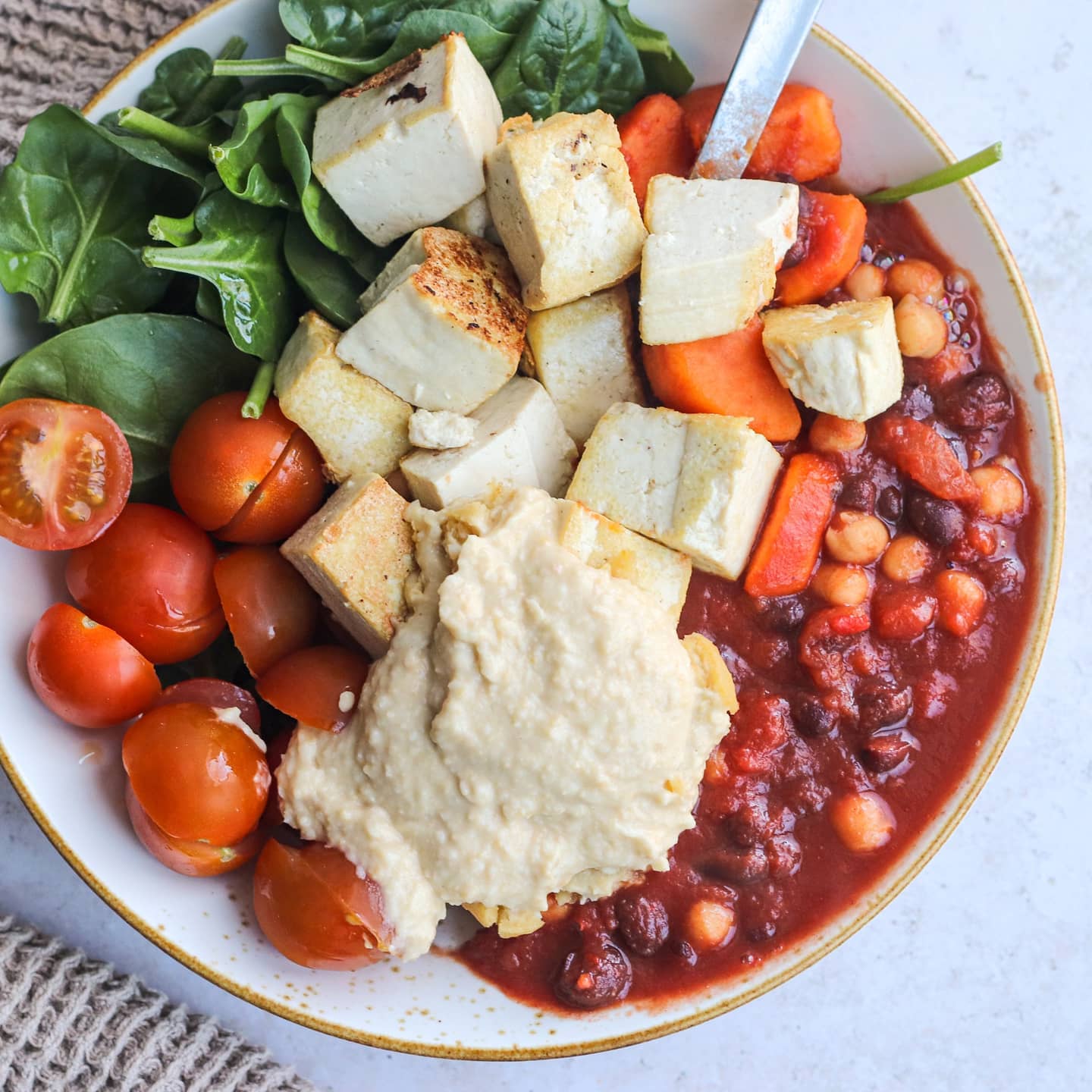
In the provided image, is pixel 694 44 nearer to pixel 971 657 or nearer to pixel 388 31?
pixel 388 31

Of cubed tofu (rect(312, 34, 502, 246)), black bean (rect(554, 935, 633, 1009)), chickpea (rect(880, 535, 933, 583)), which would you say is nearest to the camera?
cubed tofu (rect(312, 34, 502, 246))

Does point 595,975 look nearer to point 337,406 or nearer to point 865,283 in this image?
point 337,406

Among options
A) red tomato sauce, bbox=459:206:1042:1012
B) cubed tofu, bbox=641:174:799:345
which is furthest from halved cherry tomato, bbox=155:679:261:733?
cubed tofu, bbox=641:174:799:345

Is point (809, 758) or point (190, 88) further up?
point (190, 88)

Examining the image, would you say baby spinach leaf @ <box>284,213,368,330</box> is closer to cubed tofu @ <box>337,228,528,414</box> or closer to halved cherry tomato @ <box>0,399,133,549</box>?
cubed tofu @ <box>337,228,528,414</box>

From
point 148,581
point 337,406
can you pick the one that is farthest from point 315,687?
point 337,406

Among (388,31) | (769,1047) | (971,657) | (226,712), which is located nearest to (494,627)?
(226,712)
